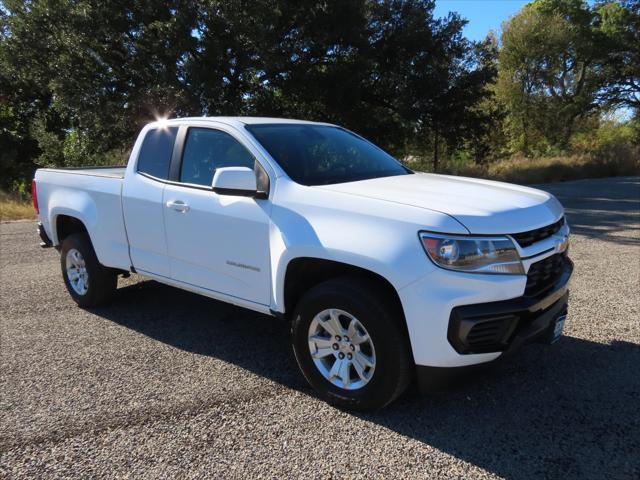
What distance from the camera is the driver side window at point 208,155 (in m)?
3.83

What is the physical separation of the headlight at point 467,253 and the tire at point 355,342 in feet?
1.39

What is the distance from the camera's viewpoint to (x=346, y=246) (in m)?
2.99

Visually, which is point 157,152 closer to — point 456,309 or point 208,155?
point 208,155

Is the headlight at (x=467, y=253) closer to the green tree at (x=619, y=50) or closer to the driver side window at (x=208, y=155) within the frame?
the driver side window at (x=208, y=155)

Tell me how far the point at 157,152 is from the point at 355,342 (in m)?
2.54

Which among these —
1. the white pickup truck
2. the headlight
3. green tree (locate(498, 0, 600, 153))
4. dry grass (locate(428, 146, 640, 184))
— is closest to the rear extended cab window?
the white pickup truck

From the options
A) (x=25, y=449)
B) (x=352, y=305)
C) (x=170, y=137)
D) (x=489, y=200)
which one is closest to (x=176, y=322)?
(x=170, y=137)

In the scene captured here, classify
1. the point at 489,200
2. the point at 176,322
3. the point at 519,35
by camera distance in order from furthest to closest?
1. the point at 519,35
2. the point at 176,322
3. the point at 489,200

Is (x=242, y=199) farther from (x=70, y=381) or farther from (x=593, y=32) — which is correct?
(x=593, y=32)

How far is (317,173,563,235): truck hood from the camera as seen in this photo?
282 cm

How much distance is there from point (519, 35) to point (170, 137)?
3454cm

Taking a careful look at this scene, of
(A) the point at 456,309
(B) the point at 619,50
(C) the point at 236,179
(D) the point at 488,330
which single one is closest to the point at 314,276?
(C) the point at 236,179

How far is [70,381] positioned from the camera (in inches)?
144

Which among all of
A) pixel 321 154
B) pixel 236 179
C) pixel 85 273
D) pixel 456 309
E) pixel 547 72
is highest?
pixel 547 72
